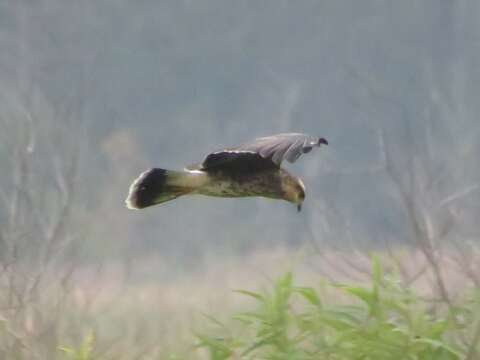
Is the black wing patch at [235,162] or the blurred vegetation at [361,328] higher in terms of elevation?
the black wing patch at [235,162]

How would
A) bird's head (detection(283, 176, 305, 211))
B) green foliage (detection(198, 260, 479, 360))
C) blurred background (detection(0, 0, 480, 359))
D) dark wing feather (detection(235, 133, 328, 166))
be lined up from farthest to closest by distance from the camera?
blurred background (detection(0, 0, 480, 359))
green foliage (detection(198, 260, 479, 360))
bird's head (detection(283, 176, 305, 211))
dark wing feather (detection(235, 133, 328, 166))

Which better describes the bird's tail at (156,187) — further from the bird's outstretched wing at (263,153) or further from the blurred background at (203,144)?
the blurred background at (203,144)

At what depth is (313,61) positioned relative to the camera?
85.8 ft

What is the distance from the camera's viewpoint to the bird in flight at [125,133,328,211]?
72.7 inches

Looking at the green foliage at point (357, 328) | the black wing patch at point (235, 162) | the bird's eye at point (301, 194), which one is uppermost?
the black wing patch at point (235, 162)

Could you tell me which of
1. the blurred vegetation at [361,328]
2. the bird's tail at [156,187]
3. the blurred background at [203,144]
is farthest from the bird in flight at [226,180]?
the blurred background at [203,144]

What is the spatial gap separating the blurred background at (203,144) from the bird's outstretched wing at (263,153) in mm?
1584

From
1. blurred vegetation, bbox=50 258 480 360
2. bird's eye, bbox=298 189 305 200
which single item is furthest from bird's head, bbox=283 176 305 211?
blurred vegetation, bbox=50 258 480 360

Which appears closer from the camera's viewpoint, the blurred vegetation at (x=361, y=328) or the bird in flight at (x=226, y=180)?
the bird in flight at (x=226, y=180)

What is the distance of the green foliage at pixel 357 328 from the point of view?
282 cm

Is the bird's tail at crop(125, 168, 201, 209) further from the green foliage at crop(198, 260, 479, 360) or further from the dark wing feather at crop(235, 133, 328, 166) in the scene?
the green foliage at crop(198, 260, 479, 360)

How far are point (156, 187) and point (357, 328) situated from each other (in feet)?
4.42

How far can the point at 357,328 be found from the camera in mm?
2902

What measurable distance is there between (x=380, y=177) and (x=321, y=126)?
5531 millimetres
